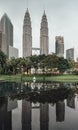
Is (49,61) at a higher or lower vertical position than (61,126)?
higher

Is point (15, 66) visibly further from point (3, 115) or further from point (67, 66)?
point (3, 115)

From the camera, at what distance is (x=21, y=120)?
35.9 feet

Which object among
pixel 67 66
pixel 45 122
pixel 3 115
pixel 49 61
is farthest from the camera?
pixel 67 66

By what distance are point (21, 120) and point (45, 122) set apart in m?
1.20

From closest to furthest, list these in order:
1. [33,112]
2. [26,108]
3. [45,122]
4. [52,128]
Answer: [52,128] → [45,122] → [33,112] → [26,108]

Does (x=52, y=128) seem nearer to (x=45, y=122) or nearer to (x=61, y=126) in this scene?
(x=61, y=126)

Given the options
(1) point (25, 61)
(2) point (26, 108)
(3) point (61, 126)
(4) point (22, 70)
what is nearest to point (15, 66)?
(1) point (25, 61)

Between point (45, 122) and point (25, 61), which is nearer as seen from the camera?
point (45, 122)

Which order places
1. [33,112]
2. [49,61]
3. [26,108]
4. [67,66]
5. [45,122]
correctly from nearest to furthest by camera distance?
[45,122] → [33,112] → [26,108] → [49,61] → [67,66]

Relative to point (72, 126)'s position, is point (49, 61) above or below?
above

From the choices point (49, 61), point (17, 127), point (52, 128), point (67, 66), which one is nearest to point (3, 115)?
point (17, 127)

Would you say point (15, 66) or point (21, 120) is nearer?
point (21, 120)

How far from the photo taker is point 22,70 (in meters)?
88.6

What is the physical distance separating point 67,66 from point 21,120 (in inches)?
2940
